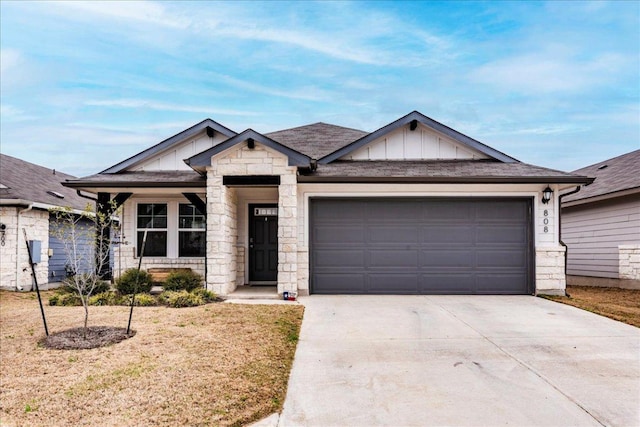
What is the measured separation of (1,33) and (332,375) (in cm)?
1334

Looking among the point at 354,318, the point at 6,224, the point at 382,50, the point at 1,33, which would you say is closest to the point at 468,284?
the point at 354,318

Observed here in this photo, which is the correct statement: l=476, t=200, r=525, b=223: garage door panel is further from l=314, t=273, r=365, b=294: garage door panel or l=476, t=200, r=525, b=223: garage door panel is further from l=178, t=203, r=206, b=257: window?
l=178, t=203, r=206, b=257: window

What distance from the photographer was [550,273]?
1045 cm

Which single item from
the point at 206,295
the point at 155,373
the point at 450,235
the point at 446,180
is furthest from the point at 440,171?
the point at 155,373

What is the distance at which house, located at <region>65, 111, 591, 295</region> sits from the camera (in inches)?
395

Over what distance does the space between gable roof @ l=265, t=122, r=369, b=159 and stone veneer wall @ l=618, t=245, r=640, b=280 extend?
837 centimetres

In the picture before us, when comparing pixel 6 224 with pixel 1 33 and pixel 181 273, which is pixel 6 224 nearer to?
pixel 1 33

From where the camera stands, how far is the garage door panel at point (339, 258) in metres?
10.6

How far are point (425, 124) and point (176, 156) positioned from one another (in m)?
6.84

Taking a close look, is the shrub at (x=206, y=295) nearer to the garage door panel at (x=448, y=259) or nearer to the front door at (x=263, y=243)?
the front door at (x=263, y=243)

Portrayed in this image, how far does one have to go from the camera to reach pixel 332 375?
4898mm

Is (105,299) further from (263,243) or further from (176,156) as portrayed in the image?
(176,156)

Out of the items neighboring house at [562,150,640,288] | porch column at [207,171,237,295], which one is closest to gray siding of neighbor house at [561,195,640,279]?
neighboring house at [562,150,640,288]

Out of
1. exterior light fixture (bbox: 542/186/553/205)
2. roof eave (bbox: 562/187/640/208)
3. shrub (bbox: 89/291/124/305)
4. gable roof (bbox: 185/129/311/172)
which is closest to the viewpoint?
shrub (bbox: 89/291/124/305)
